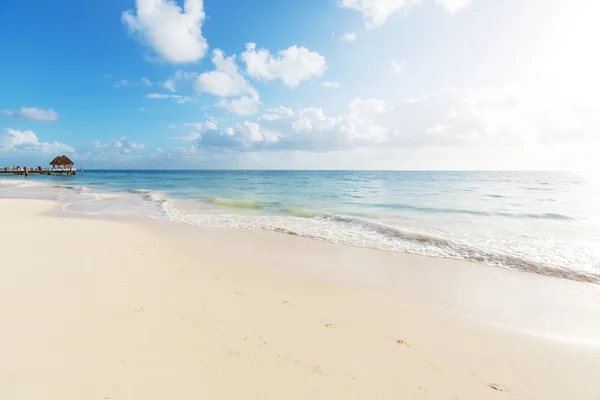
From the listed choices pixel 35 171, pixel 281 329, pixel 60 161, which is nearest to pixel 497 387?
pixel 281 329

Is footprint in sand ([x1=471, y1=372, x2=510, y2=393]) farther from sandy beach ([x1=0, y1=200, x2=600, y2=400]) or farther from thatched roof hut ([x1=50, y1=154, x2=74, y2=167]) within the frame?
thatched roof hut ([x1=50, y1=154, x2=74, y2=167])

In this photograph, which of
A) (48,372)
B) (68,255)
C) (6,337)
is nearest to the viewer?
(48,372)

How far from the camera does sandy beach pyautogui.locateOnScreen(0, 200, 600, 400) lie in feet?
9.45

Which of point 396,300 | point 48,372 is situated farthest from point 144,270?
point 396,300

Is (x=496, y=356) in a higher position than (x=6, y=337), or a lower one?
lower

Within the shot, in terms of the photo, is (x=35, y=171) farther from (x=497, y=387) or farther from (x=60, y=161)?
(x=497, y=387)

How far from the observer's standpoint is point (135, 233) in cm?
971

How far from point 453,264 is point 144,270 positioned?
27.1 feet

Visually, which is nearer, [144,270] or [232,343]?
[232,343]

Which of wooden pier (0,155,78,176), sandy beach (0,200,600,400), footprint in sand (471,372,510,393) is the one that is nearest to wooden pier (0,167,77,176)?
wooden pier (0,155,78,176)

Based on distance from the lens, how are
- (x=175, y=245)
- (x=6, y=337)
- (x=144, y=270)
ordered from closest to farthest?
(x=6, y=337) → (x=144, y=270) → (x=175, y=245)

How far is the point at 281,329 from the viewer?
12.9 ft

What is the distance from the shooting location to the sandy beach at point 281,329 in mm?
2881

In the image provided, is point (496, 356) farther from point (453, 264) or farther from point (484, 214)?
point (484, 214)
